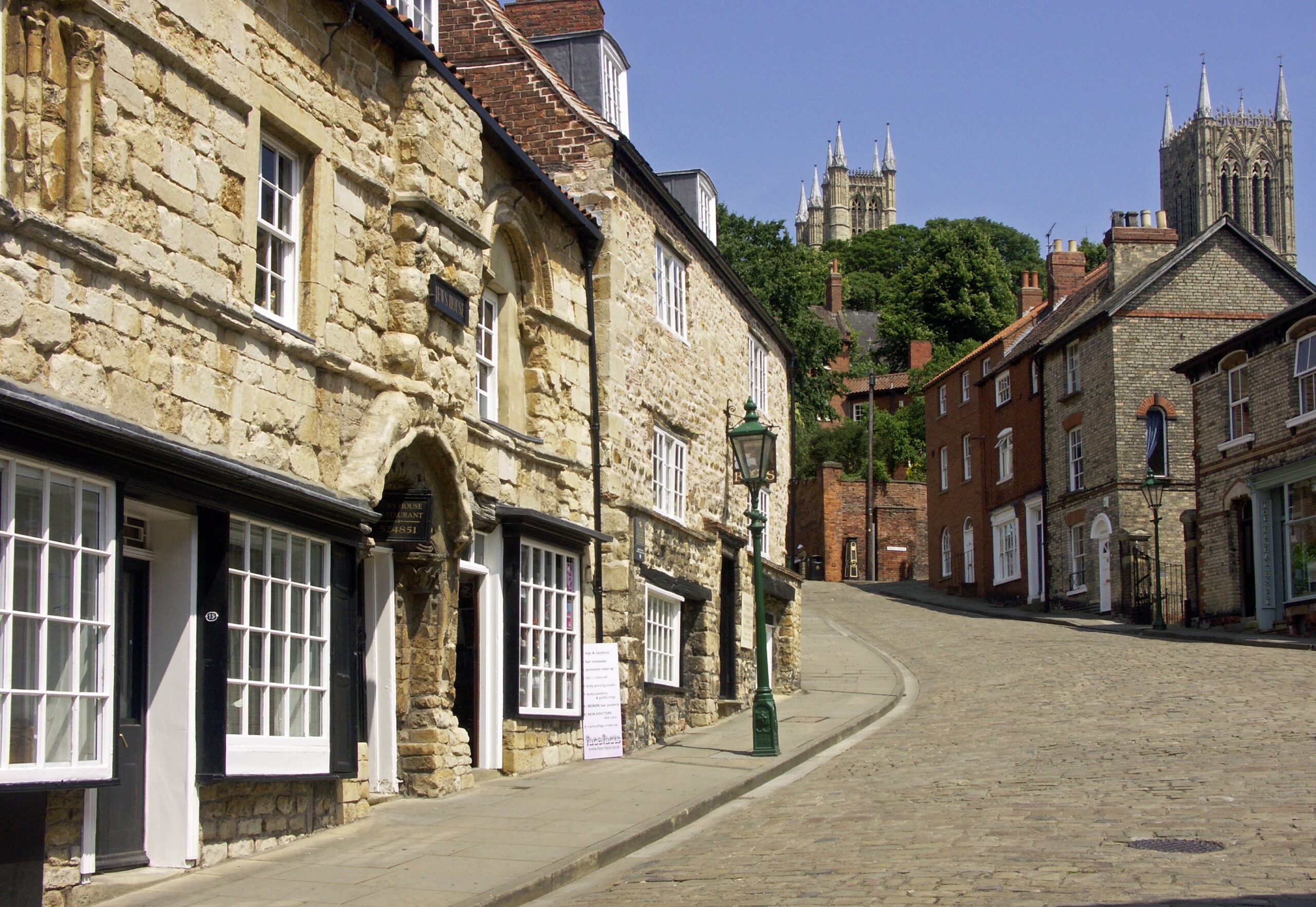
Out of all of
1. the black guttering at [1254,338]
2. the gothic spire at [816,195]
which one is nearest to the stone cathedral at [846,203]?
the gothic spire at [816,195]

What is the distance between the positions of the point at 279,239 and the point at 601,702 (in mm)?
7146

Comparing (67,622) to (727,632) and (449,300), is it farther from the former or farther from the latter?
(727,632)

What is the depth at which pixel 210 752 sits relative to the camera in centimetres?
941

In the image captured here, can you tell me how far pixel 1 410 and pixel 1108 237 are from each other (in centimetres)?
3710

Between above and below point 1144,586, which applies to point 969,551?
above

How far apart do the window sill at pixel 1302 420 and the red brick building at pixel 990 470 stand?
12.6m

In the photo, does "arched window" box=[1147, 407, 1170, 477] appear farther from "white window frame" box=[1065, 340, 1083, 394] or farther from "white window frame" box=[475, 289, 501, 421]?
"white window frame" box=[475, 289, 501, 421]

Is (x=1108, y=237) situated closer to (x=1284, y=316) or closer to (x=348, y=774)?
(x=1284, y=316)

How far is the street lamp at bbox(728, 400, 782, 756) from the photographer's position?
52.9 feet

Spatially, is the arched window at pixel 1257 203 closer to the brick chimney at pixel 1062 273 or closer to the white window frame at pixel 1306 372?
the brick chimney at pixel 1062 273

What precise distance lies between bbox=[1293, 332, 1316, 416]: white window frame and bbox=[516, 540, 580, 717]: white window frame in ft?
62.5

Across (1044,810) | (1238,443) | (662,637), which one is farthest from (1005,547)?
(1044,810)

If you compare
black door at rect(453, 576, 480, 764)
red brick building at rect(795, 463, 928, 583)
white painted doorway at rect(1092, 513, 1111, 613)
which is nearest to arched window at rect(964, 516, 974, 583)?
red brick building at rect(795, 463, 928, 583)

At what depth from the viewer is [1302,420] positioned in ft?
96.1
